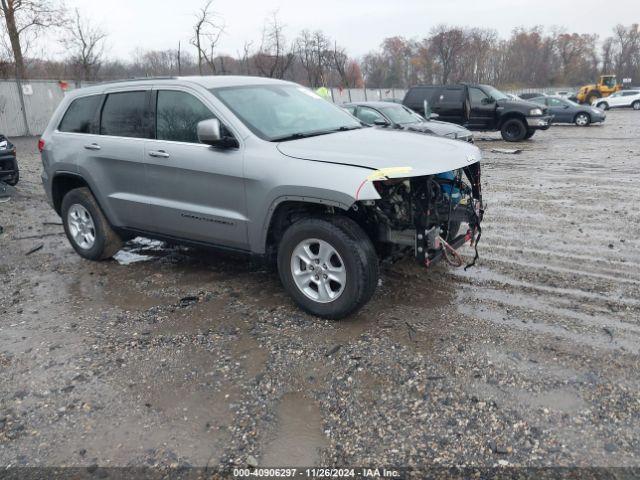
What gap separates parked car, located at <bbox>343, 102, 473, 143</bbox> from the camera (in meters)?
11.8

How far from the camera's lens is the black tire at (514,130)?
16.8m

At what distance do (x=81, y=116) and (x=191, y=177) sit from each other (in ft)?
6.20

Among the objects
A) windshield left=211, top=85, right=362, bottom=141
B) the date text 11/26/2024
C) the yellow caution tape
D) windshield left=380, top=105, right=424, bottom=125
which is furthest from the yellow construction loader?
the date text 11/26/2024

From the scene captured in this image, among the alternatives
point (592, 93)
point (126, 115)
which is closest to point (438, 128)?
point (126, 115)

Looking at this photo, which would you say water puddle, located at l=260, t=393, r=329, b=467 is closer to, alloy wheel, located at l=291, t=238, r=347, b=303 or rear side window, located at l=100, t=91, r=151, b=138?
alloy wheel, located at l=291, t=238, r=347, b=303

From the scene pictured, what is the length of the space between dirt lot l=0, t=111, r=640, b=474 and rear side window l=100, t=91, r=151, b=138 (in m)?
1.43

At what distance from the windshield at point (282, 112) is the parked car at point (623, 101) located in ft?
117

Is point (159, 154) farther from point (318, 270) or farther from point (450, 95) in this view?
point (450, 95)

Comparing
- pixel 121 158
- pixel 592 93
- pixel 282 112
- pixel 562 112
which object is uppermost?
pixel 592 93

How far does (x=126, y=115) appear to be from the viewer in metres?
5.12

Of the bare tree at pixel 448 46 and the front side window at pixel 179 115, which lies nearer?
the front side window at pixel 179 115

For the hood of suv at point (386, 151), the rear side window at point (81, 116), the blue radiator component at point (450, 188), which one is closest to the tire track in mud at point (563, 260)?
the blue radiator component at point (450, 188)

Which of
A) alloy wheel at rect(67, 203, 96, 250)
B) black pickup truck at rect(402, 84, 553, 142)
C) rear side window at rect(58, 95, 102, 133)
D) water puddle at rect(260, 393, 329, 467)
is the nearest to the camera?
water puddle at rect(260, 393, 329, 467)

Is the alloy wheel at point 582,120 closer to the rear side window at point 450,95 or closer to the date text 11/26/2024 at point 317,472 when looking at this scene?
the rear side window at point 450,95
